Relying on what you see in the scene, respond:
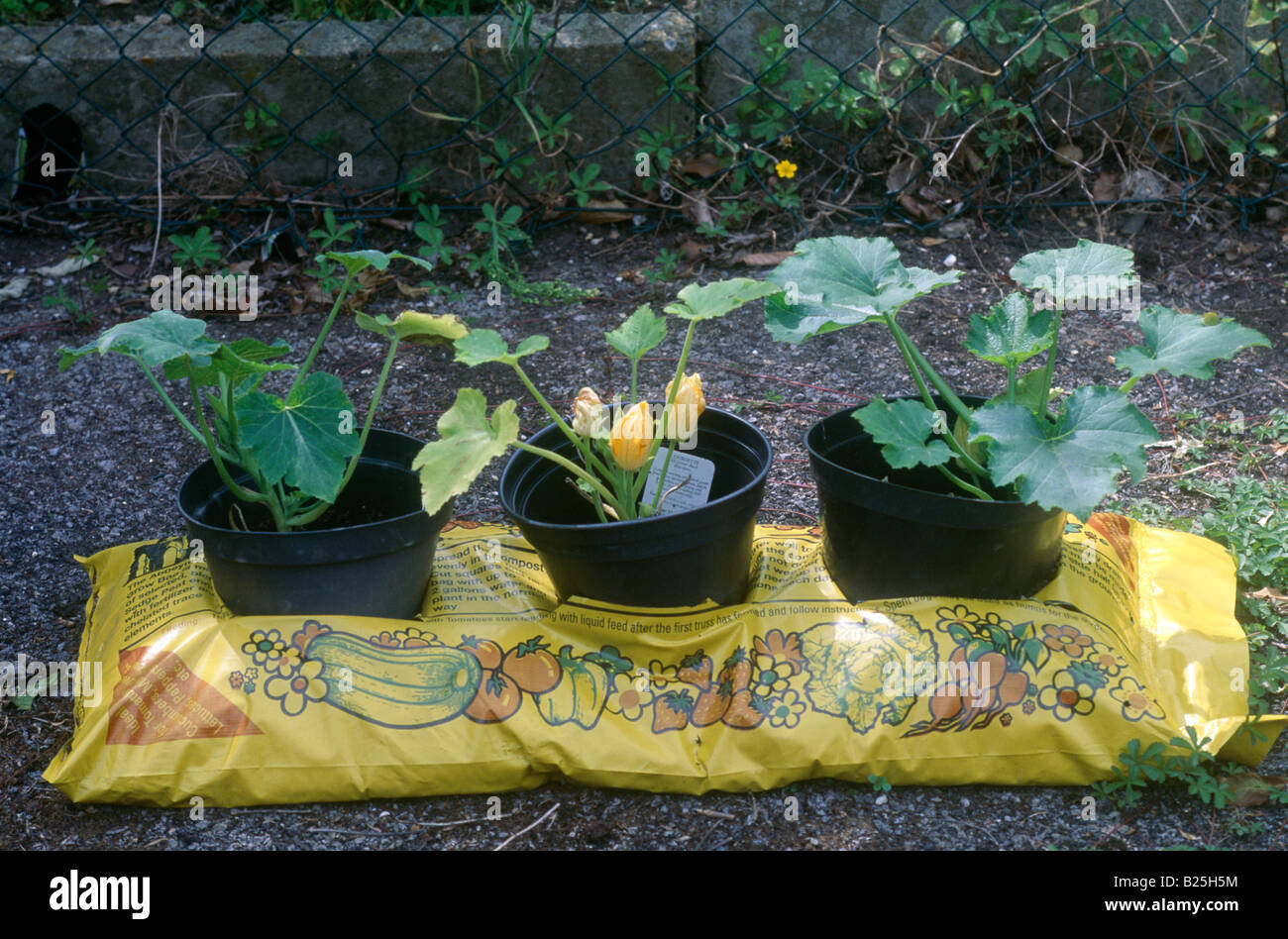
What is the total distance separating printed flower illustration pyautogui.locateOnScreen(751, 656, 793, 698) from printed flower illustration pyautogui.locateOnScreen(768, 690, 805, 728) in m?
0.01

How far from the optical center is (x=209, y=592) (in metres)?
1.64

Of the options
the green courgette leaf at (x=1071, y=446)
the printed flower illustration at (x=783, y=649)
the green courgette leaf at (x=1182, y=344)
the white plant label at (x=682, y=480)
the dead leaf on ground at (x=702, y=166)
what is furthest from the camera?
the dead leaf on ground at (x=702, y=166)

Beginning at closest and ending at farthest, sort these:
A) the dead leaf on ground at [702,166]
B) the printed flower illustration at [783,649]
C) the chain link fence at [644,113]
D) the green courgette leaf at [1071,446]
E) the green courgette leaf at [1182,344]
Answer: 1. the green courgette leaf at [1071,446]
2. the green courgette leaf at [1182,344]
3. the printed flower illustration at [783,649]
4. the chain link fence at [644,113]
5. the dead leaf on ground at [702,166]

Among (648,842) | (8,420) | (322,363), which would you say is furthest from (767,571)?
(8,420)

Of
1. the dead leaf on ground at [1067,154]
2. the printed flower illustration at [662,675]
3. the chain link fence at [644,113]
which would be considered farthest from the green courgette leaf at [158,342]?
the dead leaf on ground at [1067,154]

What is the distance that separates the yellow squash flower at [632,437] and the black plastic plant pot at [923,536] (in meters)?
0.26

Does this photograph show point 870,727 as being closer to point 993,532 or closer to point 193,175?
point 993,532

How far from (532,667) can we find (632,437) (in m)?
0.35

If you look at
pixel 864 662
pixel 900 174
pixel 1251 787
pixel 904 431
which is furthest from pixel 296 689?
pixel 900 174

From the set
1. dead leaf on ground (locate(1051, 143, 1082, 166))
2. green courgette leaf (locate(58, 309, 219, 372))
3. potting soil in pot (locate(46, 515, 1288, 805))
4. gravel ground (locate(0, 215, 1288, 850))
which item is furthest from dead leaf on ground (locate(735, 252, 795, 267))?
green courgette leaf (locate(58, 309, 219, 372))

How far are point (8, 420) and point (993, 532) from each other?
6.63 ft

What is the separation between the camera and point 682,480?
5.50 feet

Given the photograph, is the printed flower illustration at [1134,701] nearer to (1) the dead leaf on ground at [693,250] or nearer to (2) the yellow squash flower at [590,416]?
(2) the yellow squash flower at [590,416]

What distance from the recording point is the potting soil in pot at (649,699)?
145 centimetres
